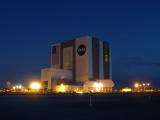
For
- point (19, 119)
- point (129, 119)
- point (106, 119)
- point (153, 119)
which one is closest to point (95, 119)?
point (106, 119)

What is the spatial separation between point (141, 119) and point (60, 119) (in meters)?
13.9

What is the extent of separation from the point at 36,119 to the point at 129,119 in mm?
15970

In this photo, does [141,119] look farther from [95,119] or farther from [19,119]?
[19,119]

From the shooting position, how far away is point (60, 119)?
56.0 metres

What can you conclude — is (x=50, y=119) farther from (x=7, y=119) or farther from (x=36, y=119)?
(x=7, y=119)

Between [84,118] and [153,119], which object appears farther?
[84,118]

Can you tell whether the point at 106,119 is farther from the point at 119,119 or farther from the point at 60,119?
the point at 60,119

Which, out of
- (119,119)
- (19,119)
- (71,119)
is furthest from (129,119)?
(19,119)

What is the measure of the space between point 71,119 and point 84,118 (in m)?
2.63

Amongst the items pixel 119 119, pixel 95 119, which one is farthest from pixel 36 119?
pixel 119 119

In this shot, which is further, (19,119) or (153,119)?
(19,119)

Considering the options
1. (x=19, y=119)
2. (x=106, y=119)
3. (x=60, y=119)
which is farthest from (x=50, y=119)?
(x=106, y=119)

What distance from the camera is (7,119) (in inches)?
2169

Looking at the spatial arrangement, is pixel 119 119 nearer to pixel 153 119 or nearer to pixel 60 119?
pixel 153 119
